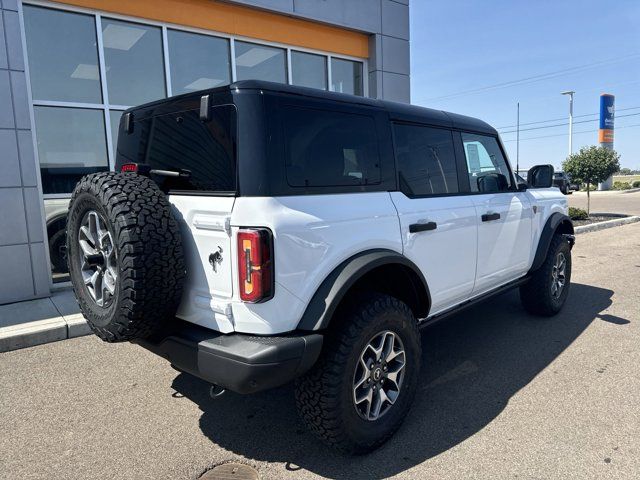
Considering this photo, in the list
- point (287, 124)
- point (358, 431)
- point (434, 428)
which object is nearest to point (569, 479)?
point (434, 428)

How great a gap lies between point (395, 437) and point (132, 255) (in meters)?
1.87

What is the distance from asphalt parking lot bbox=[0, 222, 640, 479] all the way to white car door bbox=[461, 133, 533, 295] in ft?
2.32

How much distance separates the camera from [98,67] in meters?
6.57

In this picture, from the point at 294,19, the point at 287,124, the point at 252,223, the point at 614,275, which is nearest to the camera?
the point at 252,223

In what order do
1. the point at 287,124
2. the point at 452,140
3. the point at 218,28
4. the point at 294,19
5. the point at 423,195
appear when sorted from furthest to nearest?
the point at 294,19 → the point at 218,28 → the point at 452,140 → the point at 423,195 → the point at 287,124

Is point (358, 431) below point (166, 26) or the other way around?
below

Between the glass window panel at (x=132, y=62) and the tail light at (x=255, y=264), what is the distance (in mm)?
5696

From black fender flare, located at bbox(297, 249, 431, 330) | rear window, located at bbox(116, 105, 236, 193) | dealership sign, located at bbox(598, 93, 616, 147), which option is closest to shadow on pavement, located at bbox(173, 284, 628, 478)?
black fender flare, located at bbox(297, 249, 431, 330)

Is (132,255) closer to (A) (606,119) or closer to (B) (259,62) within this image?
(B) (259,62)

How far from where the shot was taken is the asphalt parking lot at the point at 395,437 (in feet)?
8.31

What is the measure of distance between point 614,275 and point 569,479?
557 centimetres

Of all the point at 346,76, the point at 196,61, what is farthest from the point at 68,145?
the point at 346,76

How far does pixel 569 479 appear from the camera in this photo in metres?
2.36

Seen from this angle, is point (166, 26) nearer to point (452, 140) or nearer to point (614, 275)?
point (452, 140)
